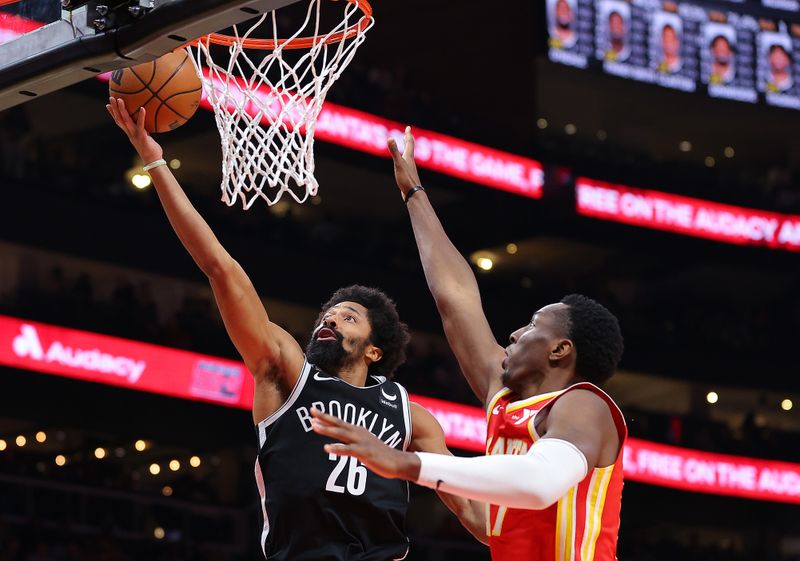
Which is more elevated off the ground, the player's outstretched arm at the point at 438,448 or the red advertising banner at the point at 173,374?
the red advertising banner at the point at 173,374

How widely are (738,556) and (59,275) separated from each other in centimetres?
1176

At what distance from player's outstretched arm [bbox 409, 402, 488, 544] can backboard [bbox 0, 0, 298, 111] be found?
5.21 ft

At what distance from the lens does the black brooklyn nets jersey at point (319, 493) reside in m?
4.11

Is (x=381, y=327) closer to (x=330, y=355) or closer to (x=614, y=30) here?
(x=330, y=355)

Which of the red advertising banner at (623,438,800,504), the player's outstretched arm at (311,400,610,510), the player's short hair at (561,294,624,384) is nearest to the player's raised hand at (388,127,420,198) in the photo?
the player's short hair at (561,294,624,384)

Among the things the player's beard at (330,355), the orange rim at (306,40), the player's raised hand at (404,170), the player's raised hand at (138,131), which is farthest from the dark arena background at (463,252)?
the player's raised hand at (138,131)

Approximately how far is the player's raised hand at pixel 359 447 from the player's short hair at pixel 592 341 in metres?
1.03

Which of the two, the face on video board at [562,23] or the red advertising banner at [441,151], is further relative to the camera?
the face on video board at [562,23]

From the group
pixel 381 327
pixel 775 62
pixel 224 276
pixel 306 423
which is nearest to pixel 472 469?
pixel 306 423

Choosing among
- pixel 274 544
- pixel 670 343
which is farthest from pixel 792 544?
pixel 274 544

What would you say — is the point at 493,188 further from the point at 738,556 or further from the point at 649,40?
the point at 738,556

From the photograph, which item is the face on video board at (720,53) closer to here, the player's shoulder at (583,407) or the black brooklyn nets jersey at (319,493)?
the black brooklyn nets jersey at (319,493)

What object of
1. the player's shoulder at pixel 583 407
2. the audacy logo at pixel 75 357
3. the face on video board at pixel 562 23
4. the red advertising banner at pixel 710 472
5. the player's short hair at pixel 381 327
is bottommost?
the player's shoulder at pixel 583 407

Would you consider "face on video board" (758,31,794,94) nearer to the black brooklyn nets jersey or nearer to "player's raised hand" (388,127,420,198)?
"player's raised hand" (388,127,420,198)
